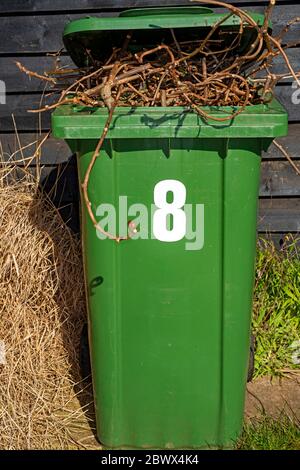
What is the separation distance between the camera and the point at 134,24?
2709mm

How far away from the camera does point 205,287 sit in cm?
293

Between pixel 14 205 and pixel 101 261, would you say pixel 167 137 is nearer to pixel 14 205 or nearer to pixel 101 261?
pixel 101 261

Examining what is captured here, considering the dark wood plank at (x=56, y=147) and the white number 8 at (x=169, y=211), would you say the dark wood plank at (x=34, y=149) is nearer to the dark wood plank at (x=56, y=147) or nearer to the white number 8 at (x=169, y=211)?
the dark wood plank at (x=56, y=147)

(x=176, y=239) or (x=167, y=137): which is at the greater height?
(x=167, y=137)

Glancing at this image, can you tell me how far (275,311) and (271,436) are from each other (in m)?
1.05

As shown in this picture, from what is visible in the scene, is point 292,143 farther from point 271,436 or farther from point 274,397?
point 271,436

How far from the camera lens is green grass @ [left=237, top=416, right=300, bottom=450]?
10.2 ft

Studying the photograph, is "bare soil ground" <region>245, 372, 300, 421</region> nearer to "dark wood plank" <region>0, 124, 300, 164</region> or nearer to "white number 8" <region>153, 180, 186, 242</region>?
"white number 8" <region>153, 180, 186, 242</region>

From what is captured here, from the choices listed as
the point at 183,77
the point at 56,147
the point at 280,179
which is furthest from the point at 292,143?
the point at 183,77

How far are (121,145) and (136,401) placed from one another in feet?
3.70

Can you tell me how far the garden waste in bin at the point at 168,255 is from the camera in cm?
274

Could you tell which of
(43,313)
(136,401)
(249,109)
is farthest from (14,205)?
(249,109)

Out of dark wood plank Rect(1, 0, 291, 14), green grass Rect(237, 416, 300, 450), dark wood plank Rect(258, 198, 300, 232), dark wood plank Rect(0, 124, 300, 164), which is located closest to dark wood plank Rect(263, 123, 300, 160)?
dark wood plank Rect(0, 124, 300, 164)

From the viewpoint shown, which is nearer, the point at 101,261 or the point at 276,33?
the point at 101,261
